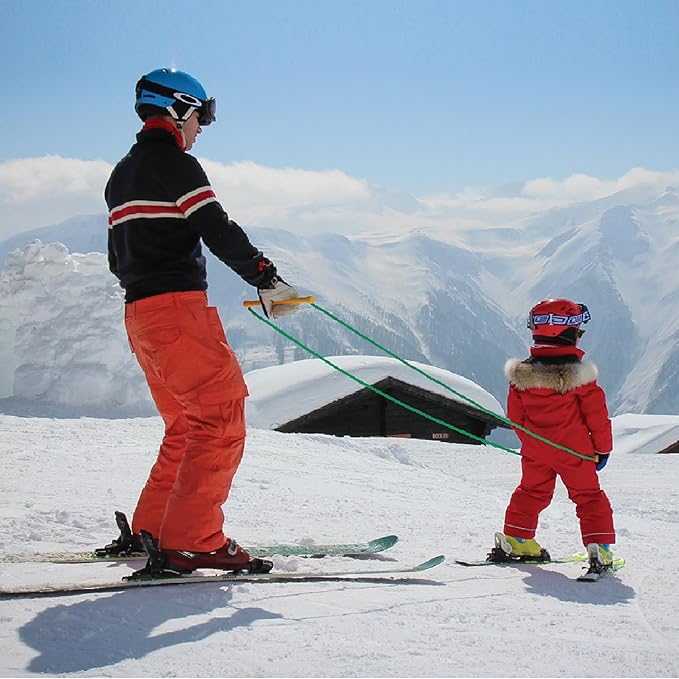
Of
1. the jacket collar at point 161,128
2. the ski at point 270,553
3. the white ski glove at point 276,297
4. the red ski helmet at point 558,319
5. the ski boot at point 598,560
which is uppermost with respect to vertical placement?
the jacket collar at point 161,128

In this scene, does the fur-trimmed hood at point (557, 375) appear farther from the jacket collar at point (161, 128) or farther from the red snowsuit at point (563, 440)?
the jacket collar at point (161, 128)

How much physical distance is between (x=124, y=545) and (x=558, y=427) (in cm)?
233

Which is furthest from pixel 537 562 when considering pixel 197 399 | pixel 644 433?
pixel 644 433

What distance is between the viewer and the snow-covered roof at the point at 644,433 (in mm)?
35281

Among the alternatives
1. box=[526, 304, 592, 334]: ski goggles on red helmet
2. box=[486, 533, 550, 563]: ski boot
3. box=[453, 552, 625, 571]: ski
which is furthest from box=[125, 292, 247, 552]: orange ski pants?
box=[526, 304, 592, 334]: ski goggles on red helmet

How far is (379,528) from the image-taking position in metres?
5.54

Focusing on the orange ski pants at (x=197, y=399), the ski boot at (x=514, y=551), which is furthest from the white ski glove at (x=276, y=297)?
the ski boot at (x=514, y=551)

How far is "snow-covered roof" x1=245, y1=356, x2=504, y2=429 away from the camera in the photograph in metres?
19.3

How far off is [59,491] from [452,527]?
264 cm

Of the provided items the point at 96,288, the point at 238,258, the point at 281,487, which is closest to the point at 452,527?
the point at 281,487

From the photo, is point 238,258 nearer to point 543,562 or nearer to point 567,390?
point 567,390

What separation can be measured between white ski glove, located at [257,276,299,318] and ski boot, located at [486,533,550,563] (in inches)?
76.4

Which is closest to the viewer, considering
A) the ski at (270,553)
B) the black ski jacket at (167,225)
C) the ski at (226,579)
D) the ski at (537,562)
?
the ski at (226,579)

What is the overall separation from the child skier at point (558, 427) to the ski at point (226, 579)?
0.82 m
